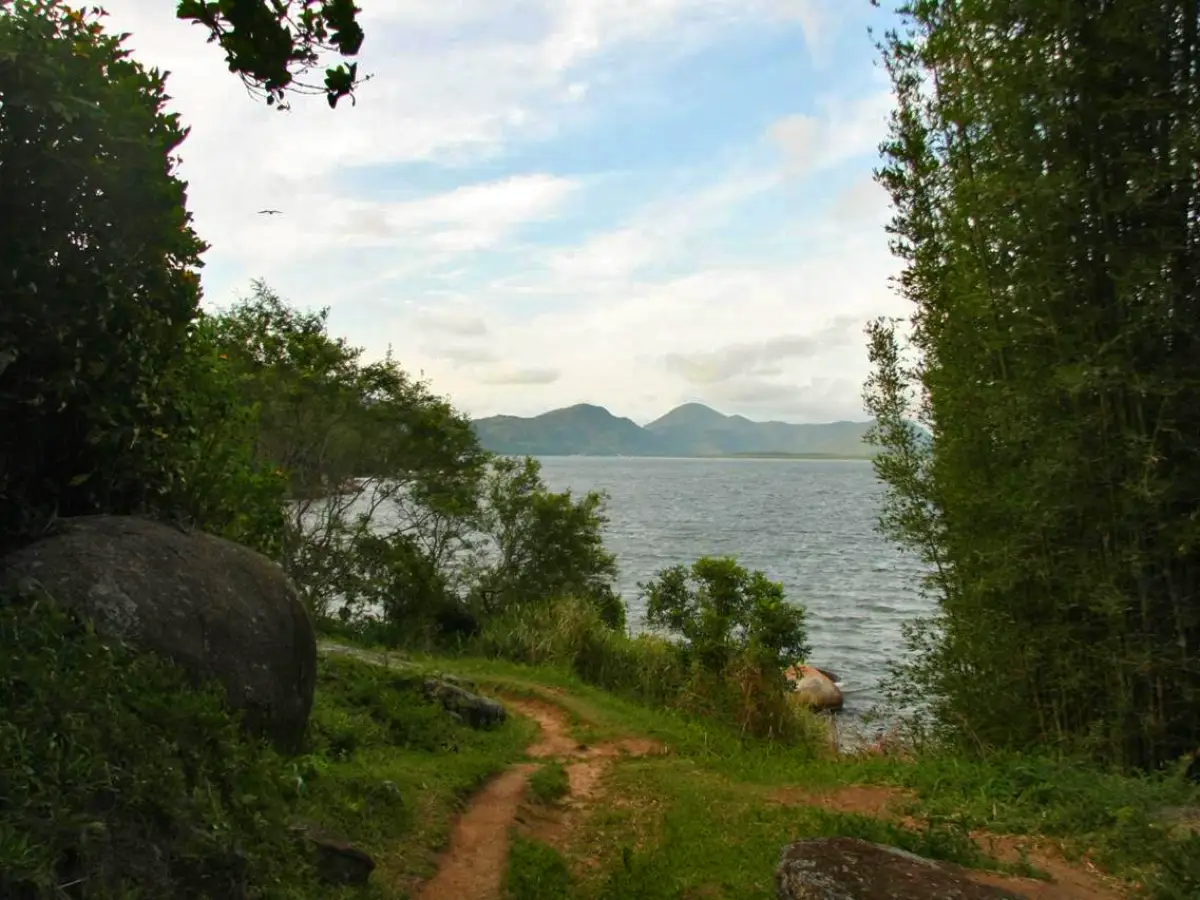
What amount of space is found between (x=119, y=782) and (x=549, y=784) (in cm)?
532

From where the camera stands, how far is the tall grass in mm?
12250

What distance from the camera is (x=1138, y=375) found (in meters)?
5.96

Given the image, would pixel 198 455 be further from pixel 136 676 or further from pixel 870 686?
pixel 870 686

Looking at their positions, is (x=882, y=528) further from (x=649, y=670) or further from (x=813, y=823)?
(x=649, y=670)

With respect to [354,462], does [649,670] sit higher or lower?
lower

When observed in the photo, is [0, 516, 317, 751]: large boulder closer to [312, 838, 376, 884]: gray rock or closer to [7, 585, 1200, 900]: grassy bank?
[7, 585, 1200, 900]: grassy bank

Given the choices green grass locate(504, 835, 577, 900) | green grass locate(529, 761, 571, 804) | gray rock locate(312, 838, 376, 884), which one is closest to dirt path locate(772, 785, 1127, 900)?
green grass locate(529, 761, 571, 804)

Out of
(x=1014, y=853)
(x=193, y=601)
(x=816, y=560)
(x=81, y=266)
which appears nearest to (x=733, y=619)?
(x=1014, y=853)

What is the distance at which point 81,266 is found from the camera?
463 centimetres

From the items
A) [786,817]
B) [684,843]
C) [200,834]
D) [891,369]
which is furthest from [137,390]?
[891,369]

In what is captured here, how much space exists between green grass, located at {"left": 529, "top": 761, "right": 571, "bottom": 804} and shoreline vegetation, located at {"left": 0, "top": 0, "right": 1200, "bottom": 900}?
99 millimetres

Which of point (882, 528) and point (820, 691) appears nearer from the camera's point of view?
point (882, 528)

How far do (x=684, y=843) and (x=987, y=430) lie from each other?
4.32 m

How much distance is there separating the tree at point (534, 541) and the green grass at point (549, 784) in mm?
12072
